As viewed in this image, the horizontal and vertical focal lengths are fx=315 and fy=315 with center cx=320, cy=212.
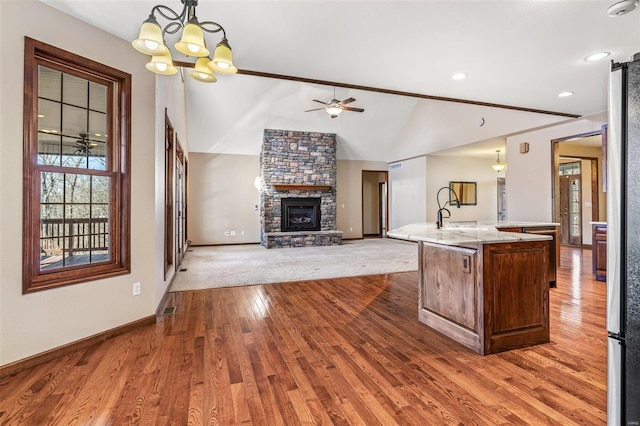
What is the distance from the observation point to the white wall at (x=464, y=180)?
9.04m

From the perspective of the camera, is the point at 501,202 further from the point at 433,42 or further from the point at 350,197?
the point at 433,42

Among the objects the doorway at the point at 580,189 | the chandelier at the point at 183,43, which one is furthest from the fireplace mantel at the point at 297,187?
the chandelier at the point at 183,43

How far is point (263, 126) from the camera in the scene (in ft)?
27.8

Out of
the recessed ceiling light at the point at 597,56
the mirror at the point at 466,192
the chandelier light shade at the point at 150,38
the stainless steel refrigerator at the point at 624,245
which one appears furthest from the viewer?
the mirror at the point at 466,192

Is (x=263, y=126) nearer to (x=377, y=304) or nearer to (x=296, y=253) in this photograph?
(x=296, y=253)

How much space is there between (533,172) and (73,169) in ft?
23.7

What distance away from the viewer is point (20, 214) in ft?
7.05

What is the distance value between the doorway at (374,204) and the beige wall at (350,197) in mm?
888

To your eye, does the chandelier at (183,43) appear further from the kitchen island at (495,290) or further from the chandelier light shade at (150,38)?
the kitchen island at (495,290)

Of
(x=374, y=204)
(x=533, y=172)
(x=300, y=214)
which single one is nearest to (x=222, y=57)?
(x=533, y=172)

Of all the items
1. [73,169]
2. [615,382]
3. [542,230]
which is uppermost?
[73,169]

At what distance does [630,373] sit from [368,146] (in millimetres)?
9286

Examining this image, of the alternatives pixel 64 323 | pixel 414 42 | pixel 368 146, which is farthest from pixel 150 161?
pixel 368 146

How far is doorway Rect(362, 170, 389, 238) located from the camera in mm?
11523
